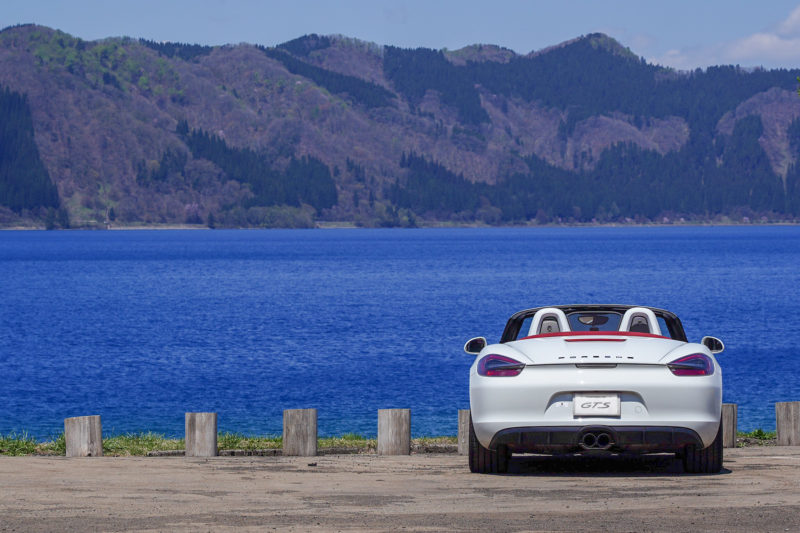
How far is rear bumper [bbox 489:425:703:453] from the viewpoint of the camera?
1031 centimetres

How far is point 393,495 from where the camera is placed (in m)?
10.1

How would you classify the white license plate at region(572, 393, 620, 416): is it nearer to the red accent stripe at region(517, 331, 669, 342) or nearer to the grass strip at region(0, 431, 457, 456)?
the red accent stripe at region(517, 331, 669, 342)

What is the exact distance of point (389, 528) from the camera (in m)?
8.25

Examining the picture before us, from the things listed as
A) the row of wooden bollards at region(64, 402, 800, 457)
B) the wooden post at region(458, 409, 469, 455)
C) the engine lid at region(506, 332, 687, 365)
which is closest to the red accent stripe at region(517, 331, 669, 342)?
the engine lid at region(506, 332, 687, 365)

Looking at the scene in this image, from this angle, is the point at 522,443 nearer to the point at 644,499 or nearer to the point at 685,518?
the point at 644,499

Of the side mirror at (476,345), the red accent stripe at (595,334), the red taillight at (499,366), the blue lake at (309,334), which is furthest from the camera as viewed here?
the blue lake at (309,334)

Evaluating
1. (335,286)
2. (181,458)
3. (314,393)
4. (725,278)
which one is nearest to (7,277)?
(335,286)

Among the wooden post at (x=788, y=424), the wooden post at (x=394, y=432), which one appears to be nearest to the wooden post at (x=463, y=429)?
the wooden post at (x=394, y=432)

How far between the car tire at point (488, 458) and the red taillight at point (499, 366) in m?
0.80

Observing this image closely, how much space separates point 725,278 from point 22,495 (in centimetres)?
10930

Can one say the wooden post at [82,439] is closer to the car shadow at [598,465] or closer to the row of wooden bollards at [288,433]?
the row of wooden bollards at [288,433]

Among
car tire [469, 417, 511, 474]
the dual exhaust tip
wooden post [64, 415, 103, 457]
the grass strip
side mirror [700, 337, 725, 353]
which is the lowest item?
the grass strip

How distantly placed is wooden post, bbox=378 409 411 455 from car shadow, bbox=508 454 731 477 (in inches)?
59.3

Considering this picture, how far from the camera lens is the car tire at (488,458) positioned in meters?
11.3
